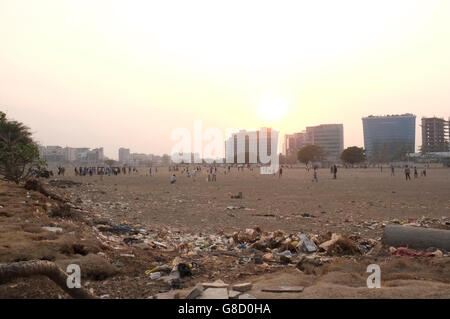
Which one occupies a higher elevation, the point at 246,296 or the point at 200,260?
the point at 246,296

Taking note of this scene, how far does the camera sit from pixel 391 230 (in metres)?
8.19

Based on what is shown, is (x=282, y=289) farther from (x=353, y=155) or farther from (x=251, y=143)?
(x=251, y=143)

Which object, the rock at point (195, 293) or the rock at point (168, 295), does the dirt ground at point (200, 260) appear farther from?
the rock at point (195, 293)

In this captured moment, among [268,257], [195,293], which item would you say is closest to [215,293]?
[195,293]

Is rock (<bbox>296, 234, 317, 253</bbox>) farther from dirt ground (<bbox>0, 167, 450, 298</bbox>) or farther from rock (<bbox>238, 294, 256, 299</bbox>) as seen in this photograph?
rock (<bbox>238, 294, 256, 299</bbox>)

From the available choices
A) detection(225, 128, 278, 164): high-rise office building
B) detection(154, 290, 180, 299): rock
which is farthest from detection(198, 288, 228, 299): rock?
detection(225, 128, 278, 164): high-rise office building

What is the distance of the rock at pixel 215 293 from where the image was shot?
462 cm

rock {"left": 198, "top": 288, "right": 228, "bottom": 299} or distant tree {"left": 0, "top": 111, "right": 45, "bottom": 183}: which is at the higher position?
distant tree {"left": 0, "top": 111, "right": 45, "bottom": 183}

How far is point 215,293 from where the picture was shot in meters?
4.73

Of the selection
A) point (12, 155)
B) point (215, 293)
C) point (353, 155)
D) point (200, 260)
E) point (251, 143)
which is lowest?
point (200, 260)

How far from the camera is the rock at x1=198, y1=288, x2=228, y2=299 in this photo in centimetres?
462

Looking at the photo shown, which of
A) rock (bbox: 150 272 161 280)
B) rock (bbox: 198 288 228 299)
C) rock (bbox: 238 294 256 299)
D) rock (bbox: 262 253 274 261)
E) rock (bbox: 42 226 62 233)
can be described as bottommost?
rock (bbox: 262 253 274 261)

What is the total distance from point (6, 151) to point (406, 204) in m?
21.4
